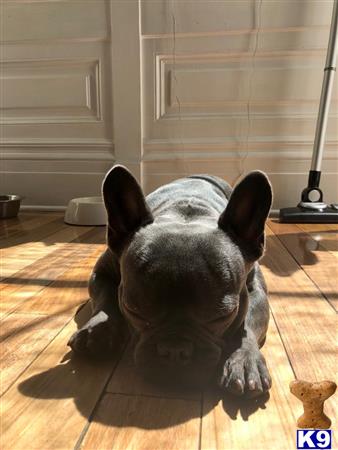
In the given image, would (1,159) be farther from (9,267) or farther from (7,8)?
(9,267)

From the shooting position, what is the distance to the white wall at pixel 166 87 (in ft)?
12.9

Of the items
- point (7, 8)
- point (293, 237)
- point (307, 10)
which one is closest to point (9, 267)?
point (293, 237)

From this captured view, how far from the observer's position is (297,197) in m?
4.13

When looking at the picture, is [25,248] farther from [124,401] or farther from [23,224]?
[124,401]

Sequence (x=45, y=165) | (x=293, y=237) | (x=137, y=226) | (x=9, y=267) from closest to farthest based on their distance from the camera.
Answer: (x=137, y=226)
(x=9, y=267)
(x=293, y=237)
(x=45, y=165)

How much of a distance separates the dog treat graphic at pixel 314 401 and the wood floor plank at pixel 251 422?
0.04 m

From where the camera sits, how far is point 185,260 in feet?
3.69

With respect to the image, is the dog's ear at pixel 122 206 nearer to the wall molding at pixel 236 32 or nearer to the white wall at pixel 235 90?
the white wall at pixel 235 90

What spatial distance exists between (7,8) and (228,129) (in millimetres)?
2365

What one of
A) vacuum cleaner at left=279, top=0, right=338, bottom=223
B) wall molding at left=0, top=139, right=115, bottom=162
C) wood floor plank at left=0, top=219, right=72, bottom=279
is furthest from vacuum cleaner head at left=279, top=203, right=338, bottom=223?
wood floor plank at left=0, top=219, right=72, bottom=279

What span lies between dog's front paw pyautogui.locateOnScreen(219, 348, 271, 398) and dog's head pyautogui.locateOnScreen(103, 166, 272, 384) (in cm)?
4

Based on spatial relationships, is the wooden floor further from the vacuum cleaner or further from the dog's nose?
the vacuum cleaner

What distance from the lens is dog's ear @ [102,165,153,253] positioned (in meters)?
1.26

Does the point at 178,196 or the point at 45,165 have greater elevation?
the point at 178,196
